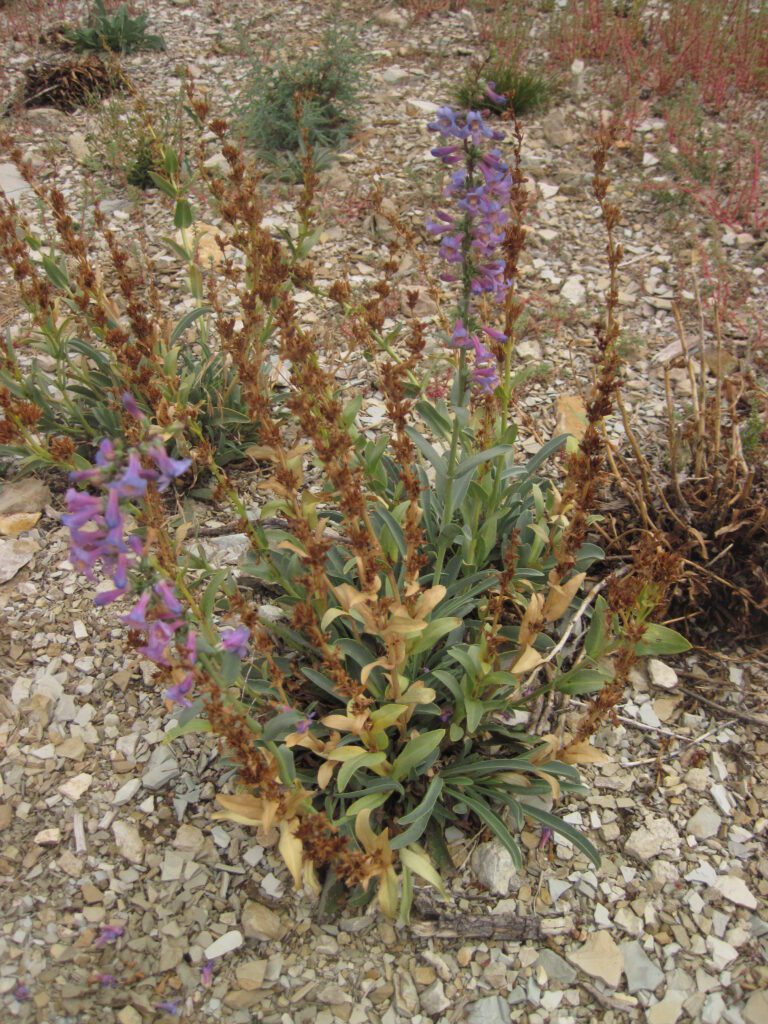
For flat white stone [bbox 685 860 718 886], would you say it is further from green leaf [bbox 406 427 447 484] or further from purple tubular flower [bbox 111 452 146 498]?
purple tubular flower [bbox 111 452 146 498]

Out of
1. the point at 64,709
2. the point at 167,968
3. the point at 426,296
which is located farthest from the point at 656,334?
the point at 167,968

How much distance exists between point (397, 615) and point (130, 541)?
69 cm

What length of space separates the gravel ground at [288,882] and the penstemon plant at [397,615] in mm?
206

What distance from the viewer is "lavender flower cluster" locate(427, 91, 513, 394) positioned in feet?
6.42

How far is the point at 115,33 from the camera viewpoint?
6.38 m

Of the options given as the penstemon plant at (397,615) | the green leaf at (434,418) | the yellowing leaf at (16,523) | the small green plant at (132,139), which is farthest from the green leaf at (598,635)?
the small green plant at (132,139)

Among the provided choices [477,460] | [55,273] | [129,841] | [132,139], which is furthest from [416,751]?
[132,139]

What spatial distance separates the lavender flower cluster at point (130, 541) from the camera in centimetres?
143

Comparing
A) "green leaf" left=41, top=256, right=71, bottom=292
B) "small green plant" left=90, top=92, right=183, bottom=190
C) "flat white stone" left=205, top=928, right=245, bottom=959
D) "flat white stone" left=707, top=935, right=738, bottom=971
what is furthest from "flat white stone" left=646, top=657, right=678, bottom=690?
"small green plant" left=90, top=92, right=183, bottom=190

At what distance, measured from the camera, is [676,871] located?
238 cm

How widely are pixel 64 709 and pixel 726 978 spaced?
2.20m

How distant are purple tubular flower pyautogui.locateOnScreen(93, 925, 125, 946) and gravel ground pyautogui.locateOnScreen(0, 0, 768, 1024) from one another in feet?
0.08

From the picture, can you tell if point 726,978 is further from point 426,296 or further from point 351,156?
point 351,156

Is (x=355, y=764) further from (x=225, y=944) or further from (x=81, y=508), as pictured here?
(x=81, y=508)
